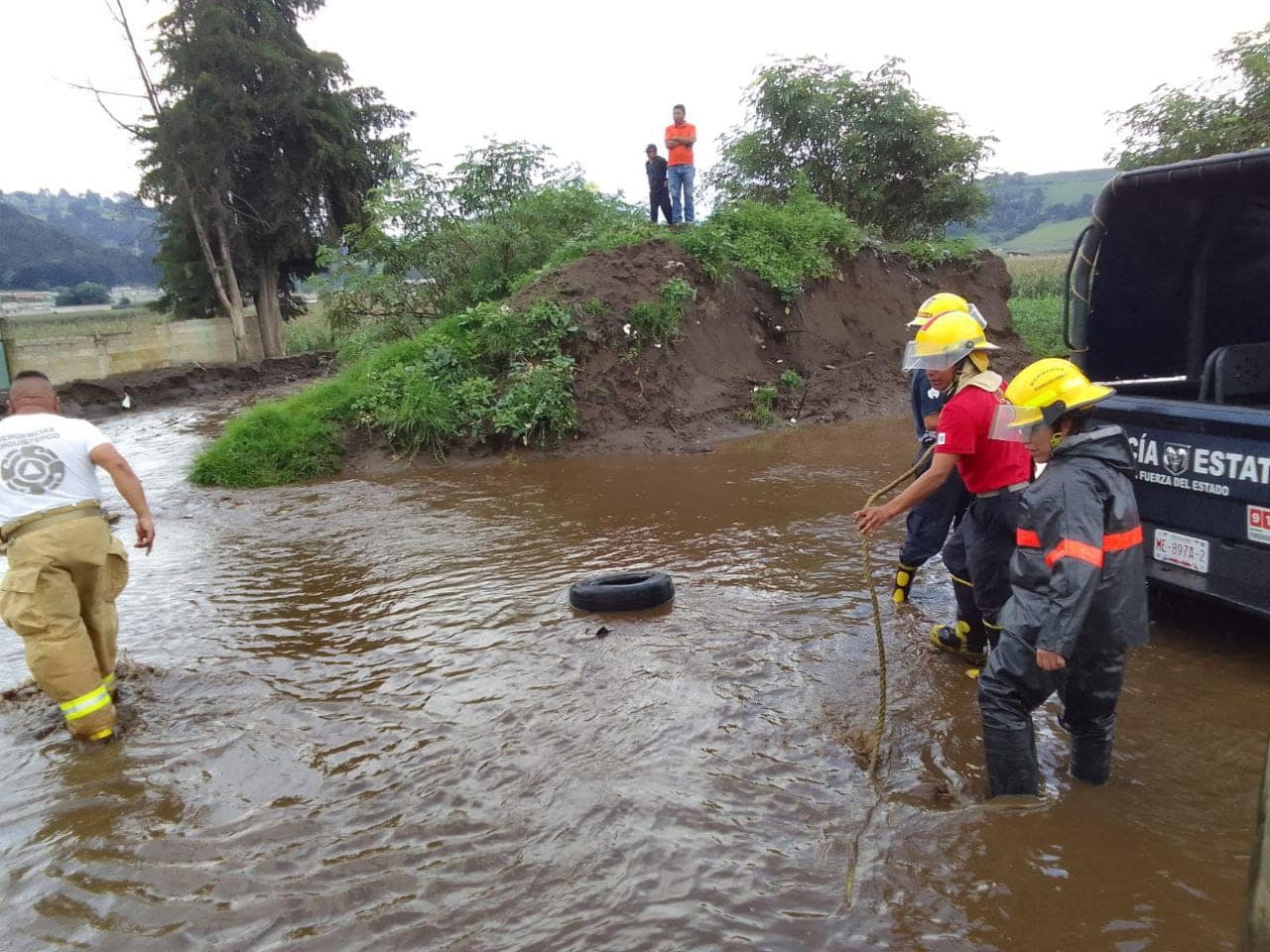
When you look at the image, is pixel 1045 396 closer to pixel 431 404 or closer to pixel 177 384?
pixel 431 404

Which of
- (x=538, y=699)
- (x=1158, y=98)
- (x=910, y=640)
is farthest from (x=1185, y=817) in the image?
(x=1158, y=98)

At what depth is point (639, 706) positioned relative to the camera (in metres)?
4.19

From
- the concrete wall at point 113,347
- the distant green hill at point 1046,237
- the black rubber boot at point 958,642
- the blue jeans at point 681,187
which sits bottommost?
the black rubber boot at point 958,642

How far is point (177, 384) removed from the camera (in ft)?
69.7

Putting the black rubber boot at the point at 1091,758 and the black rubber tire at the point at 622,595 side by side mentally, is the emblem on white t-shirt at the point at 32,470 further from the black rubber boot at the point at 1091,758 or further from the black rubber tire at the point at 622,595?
the black rubber boot at the point at 1091,758

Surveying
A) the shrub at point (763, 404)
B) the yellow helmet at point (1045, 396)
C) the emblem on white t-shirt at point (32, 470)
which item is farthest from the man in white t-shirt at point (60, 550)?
the shrub at point (763, 404)

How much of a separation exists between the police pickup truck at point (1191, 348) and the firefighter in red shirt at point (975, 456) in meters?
0.91

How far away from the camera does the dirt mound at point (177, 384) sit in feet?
63.3

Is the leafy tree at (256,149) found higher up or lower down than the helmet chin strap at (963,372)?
higher up

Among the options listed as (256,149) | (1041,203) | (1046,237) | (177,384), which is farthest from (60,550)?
(1041,203)

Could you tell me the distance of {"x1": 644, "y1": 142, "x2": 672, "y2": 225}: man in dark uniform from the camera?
1453cm

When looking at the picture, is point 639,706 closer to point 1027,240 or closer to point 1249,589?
point 1249,589

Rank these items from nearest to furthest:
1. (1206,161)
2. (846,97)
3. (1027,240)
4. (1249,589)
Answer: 1. (1249,589)
2. (1206,161)
3. (846,97)
4. (1027,240)

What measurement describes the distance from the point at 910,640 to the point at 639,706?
1.78 m
